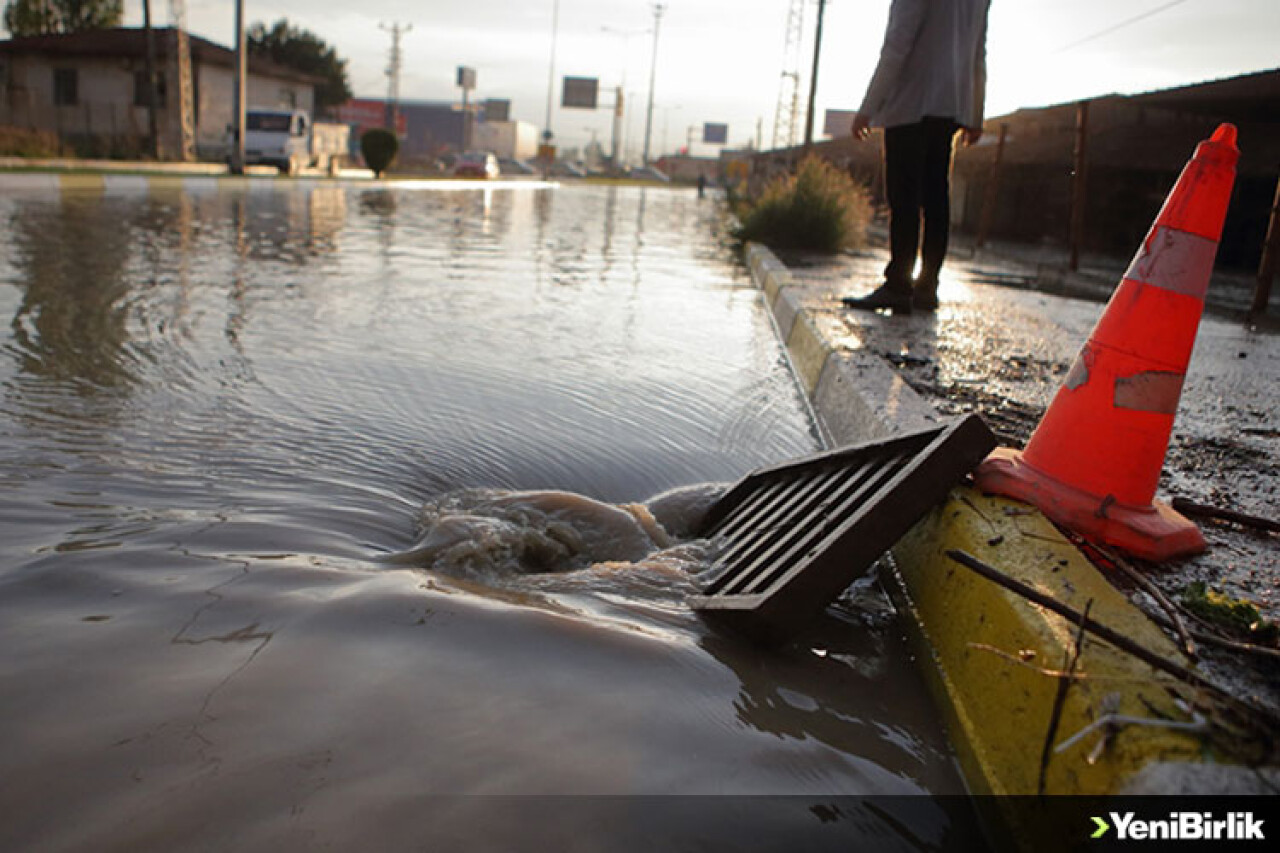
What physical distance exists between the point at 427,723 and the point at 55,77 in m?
44.3

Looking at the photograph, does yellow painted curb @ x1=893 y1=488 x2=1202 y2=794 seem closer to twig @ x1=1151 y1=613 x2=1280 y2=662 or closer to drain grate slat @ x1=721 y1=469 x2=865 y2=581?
twig @ x1=1151 y1=613 x2=1280 y2=662

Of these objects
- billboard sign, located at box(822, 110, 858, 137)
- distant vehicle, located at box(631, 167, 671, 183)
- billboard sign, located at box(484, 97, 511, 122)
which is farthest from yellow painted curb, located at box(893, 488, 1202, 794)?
billboard sign, located at box(484, 97, 511, 122)

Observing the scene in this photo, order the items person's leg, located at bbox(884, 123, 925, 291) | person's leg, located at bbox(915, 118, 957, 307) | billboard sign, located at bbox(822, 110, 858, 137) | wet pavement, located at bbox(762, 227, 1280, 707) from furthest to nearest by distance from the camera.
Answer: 1. billboard sign, located at bbox(822, 110, 858, 137)
2. person's leg, located at bbox(884, 123, 925, 291)
3. person's leg, located at bbox(915, 118, 957, 307)
4. wet pavement, located at bbox(762, 227, 1280, 707)

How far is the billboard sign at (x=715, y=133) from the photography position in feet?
463

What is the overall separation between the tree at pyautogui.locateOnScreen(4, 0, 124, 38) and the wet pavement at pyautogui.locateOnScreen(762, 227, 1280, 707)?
46.6 m

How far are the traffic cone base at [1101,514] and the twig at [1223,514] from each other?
0.30ft

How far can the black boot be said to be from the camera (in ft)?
19.4

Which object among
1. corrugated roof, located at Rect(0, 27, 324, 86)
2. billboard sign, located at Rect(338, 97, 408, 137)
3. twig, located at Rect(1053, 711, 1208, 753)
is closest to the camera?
twig, located at Rect(1053, 711, 1208, 753)

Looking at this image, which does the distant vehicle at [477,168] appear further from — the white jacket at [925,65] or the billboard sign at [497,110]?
the billboard sign at [497,110]

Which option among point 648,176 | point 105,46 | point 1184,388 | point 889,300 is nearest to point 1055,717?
point 1184,388

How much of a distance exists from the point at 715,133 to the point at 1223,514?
146 meters

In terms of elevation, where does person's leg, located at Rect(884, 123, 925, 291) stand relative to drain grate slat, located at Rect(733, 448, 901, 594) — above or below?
above

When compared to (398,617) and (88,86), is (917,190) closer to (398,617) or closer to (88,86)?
(398,617)

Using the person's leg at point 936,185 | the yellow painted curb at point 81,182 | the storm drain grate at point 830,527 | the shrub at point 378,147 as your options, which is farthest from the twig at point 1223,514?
the shrub at point 378,147
